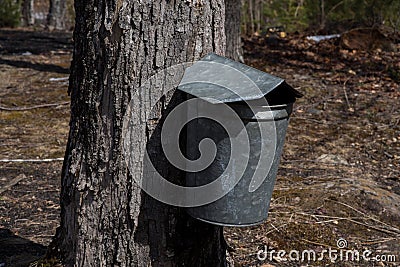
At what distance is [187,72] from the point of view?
7.97ft

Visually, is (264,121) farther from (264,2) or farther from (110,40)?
(264,2)

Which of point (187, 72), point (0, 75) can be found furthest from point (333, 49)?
point (187, 72)

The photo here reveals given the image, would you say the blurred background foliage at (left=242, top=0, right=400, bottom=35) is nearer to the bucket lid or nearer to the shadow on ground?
the shadow on ground

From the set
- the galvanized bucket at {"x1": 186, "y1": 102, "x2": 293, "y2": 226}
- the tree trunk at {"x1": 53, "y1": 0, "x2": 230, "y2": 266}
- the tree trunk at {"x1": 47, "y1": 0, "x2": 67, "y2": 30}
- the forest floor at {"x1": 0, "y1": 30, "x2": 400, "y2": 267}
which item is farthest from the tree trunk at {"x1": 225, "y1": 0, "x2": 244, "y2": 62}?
the tree trunk at {"x1": 47, "y1": 0, "x2": 67, "y2": 30}

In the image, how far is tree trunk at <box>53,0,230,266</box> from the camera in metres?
2.38

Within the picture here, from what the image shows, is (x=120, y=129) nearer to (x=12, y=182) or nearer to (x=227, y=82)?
(x=227, y=82)

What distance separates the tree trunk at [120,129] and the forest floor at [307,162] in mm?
777

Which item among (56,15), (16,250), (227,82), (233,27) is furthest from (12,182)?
(56,15)

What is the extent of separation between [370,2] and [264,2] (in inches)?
141

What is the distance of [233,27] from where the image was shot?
7.59 meters

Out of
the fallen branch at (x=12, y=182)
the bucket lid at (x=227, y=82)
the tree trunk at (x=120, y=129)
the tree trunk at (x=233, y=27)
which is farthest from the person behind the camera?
the tree trunk at (x=233, y=27)

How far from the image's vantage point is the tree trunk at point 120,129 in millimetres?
2381

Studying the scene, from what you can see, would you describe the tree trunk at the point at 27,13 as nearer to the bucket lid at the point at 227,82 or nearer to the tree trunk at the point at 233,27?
the tree trunk at the point at 233,27

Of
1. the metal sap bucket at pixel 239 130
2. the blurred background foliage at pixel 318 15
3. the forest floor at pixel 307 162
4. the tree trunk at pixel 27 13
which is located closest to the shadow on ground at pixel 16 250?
the forest floor at pixel 307 162
